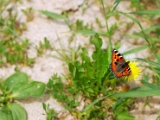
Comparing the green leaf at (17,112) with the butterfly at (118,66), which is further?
the green leaf at (17,112)

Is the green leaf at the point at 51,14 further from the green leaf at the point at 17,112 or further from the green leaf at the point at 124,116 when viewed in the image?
the green leaf at the point at 124,116

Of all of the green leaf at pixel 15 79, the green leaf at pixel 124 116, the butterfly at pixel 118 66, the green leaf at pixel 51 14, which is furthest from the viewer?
the green leaf at pixel 51 14

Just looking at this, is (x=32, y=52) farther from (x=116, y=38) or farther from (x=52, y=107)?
(x=116, y=38)

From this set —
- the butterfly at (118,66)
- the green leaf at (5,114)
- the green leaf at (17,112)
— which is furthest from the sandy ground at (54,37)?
the butterfly at (118,66)

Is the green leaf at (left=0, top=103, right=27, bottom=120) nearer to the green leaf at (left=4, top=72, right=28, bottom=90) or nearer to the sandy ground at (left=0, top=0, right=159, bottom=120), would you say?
the sandy ground at (left=0, top=0, right=159, bottom=120)

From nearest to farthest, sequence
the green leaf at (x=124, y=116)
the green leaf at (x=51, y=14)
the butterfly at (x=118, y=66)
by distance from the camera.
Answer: the butterfly at (x=118, y=66) → the green leaf at (x=124, y=116) → the green leaf at (x=51, y=14)

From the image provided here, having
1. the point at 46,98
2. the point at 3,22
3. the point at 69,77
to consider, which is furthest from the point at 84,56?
the point at 3,22

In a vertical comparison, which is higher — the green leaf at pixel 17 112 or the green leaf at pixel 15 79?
the green leaf at pixel 15 79
